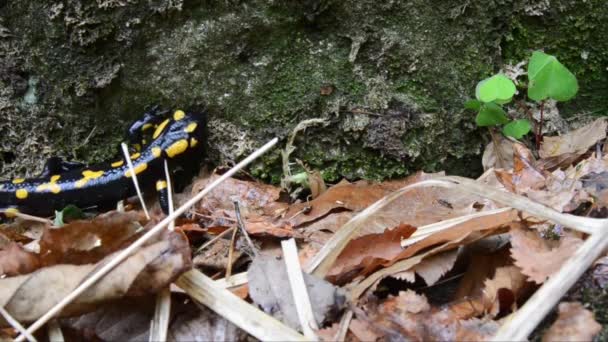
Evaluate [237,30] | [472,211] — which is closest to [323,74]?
[237,30]

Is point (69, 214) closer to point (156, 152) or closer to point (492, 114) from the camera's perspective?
point (156, 152)

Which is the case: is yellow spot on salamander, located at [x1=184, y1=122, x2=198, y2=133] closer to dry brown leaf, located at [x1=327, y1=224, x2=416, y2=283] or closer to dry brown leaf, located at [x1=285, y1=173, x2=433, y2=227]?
dry brown leaf, located at [x1=285, y1=173, x2=433, y2=227]

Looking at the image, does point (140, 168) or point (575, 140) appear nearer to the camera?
point (575, 140)


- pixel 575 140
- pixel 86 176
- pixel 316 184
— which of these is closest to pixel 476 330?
pixel 316 184

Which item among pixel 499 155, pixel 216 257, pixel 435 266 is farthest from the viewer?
pixel 499 155

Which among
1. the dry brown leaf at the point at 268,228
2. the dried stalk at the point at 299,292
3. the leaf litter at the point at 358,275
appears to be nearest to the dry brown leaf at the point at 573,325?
the leaf litter at the point at 358,275

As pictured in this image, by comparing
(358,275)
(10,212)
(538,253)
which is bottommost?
(10,212)

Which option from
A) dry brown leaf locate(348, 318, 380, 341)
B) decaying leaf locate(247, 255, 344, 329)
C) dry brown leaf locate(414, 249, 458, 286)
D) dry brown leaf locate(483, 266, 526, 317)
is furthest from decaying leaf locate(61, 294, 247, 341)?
dry brown leaf locate(483, 266, 526, 317)
